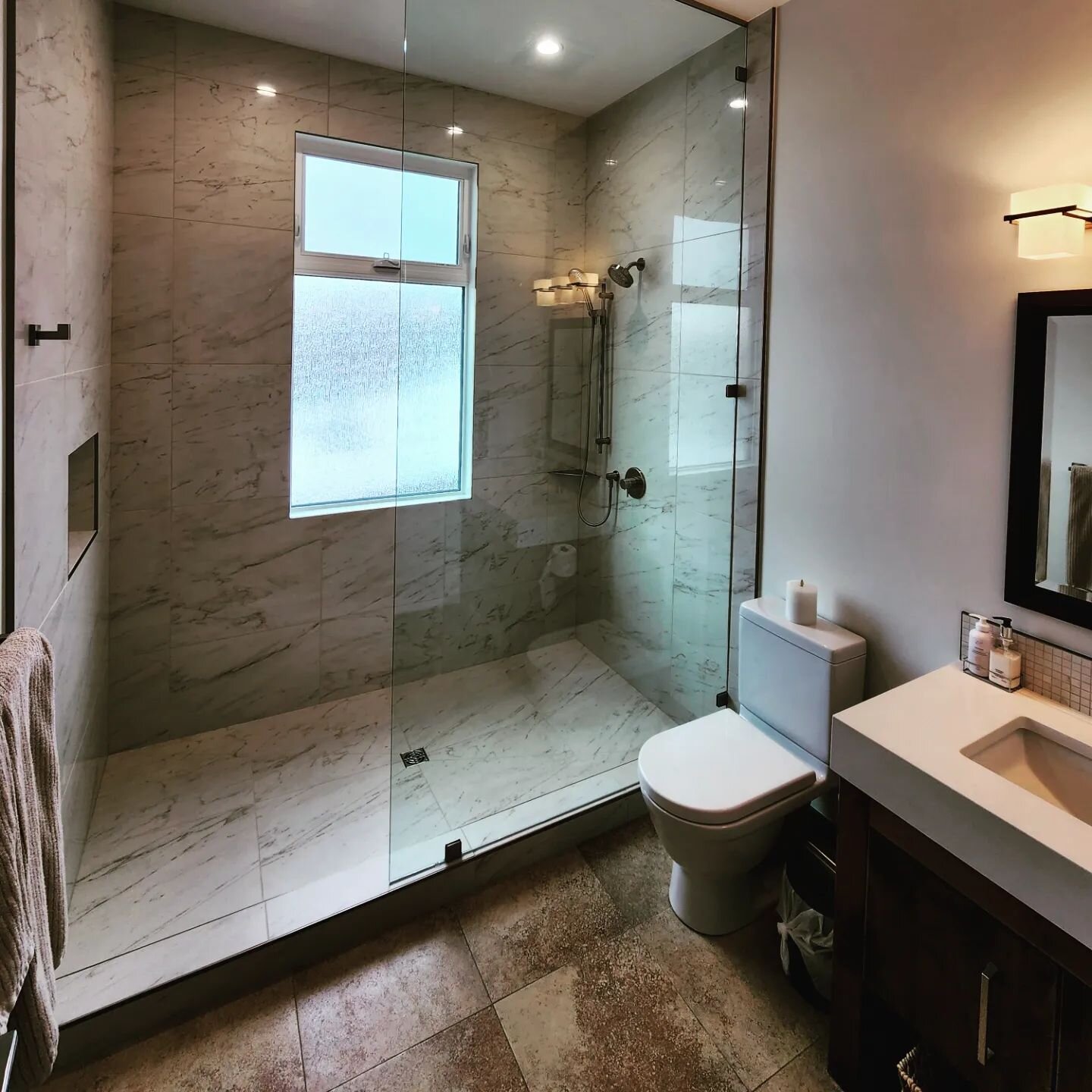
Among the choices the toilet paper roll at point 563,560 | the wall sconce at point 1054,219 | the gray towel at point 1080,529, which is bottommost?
the toilet paper roll at point 563,560

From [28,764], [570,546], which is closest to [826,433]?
[570,546]

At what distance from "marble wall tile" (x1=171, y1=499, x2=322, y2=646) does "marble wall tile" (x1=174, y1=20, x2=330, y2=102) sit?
1.58 metres

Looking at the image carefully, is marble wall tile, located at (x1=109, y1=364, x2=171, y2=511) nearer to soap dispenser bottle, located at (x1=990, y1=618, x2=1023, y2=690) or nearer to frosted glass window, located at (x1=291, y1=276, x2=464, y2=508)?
frosted glass window, located at (x1=291, y1=276, x2=464, y2=508)

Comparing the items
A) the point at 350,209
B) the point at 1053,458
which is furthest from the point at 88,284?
the point at 1053,458

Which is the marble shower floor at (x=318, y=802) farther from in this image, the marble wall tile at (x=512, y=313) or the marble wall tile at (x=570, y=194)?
the marble wall tile at (x=570, y=194)

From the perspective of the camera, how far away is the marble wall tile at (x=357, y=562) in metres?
2.90

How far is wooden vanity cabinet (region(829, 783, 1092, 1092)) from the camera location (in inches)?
41.3

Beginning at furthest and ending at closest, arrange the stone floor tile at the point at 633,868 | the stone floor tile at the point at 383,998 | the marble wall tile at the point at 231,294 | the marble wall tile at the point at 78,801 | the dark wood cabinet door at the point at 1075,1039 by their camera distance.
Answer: the marble wall tile at the point at 231,294, the stone floor tile at the point at 633,868, the marble wall tile at the point at 78,801, the stone floor tile at the point at 383,998, the dark wood cabinet door at the point at 1075,1039

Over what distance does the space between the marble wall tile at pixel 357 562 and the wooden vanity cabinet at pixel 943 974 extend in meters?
2.10

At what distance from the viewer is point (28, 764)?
95 cm

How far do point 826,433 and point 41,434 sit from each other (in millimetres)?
2100

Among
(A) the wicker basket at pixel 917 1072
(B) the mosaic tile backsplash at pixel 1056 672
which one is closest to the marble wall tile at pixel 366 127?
(B) the mosaic tile backsplash at pixel 1056 672

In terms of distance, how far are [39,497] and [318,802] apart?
1368mm

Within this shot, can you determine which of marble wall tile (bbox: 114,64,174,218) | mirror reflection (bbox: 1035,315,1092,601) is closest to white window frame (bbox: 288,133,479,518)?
marble wall tile (bbox: 114,64,174,218)
